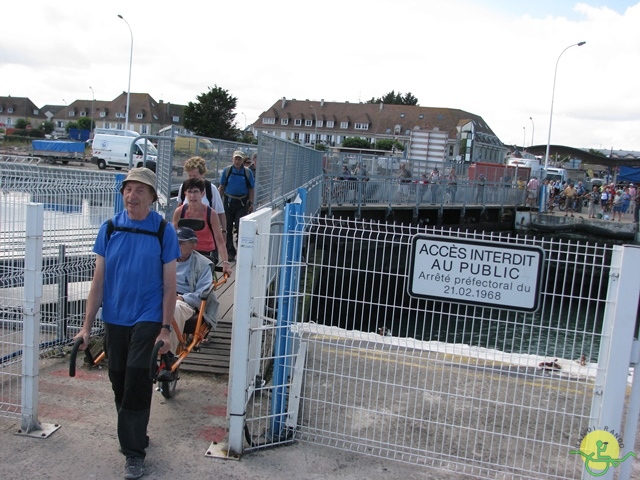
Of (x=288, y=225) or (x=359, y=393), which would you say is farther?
(x=359, y=393)

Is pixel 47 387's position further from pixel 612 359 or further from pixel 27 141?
pixel 27 141

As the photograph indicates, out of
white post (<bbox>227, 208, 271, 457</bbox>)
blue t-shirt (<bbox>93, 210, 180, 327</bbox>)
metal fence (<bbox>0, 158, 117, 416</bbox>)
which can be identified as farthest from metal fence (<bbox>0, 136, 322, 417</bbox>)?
white post (<bbox>227, 208, 271, 457</bbox>)

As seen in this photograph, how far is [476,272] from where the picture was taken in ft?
13.0

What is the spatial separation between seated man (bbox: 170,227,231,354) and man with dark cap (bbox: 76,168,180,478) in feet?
3.37

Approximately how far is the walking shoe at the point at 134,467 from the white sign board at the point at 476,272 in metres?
2.05

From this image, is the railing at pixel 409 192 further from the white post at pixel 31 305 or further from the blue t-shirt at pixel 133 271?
the blue t-shirt at pixel 133 271

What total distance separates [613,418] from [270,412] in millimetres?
2381

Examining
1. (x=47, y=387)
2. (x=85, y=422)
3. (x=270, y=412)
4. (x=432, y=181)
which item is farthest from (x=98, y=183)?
(x=432, y=181)

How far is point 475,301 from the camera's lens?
13.0ft

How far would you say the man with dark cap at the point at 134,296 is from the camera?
146 inches

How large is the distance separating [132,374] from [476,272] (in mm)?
2295

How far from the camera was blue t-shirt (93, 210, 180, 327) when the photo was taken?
146 inches

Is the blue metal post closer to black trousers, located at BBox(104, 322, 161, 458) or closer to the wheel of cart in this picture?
the wheel of cart

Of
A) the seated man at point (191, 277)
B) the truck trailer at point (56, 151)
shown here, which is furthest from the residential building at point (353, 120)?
the seated man at point (191, 277)
